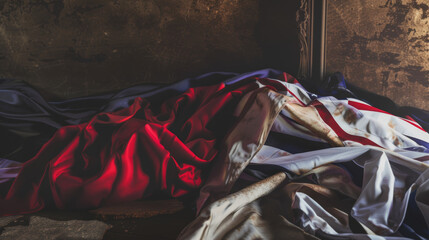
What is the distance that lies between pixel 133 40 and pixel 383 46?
5.32 feet

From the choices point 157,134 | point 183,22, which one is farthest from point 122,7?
point 157,134

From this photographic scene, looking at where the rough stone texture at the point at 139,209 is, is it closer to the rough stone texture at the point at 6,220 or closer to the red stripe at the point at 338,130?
the rough stone texture at the point at 6,220

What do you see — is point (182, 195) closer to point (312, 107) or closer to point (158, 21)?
point (312, 107)

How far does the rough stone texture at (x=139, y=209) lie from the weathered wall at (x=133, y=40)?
127cm

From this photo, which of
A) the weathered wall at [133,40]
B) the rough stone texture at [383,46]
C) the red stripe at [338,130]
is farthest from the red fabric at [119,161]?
the rough stone texture at [383,46]

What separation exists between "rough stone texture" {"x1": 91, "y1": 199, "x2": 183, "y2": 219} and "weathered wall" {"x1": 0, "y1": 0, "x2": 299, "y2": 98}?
127cm

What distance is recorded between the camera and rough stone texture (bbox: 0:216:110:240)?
766mm

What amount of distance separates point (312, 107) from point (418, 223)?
49 cm

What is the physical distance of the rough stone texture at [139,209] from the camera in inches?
34.5

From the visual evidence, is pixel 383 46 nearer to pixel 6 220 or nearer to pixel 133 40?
pixel 133 40

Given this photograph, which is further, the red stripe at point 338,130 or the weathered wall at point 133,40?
the weathered wall at point 133,40

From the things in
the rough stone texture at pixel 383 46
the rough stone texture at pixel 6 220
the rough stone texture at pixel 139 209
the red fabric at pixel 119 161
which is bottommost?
the rough stone texture at pixel 139 209

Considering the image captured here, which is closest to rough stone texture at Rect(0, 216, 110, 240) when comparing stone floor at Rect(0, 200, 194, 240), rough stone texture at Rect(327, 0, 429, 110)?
stone floor at Rect(0, 200, 194, 240)

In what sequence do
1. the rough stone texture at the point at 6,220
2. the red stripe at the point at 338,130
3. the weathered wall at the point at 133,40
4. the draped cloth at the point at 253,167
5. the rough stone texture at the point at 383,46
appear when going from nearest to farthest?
the draped cloth at the point at 253,167 < the rough stone texture at the point at 6,220 < the red stripe at the point at 338,130 < the rough stone texture at the point at 383,46 < the weathered wall at the point at 133,40
